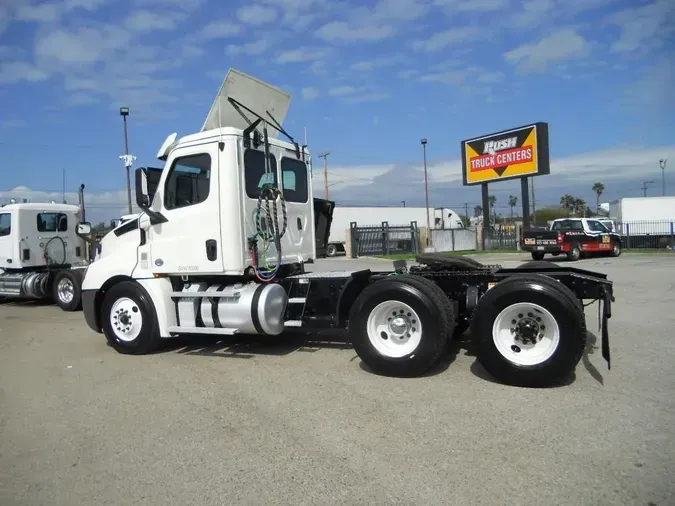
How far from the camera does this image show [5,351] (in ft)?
28.1

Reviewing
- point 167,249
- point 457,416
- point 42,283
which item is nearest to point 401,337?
point 457,416

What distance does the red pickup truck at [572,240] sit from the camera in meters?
25.0

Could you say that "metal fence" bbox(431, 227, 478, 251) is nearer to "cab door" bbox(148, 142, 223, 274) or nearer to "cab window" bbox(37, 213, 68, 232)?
"cab window" bbox(37, 213, 68, 232)

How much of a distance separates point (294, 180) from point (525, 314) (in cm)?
404

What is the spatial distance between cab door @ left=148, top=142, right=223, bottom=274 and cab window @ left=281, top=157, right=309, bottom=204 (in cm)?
121

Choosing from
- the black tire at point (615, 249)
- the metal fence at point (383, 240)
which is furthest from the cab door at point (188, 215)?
the metal fence at point (383, 240)

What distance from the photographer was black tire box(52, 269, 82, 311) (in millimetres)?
13477

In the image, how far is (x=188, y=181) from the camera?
7352 millimetres

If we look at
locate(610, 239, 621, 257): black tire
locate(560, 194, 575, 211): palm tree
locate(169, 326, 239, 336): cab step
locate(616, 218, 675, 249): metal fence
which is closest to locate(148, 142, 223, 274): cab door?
locate(169, 326, 239, 336): cab step

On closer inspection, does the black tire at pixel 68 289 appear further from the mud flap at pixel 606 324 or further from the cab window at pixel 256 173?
the mud flap at pixel 606 324

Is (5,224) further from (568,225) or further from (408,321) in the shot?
(568,225)

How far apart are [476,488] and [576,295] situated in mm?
3147

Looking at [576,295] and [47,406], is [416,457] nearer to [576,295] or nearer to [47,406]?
[576,295]

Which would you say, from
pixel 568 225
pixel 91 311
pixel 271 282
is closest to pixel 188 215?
pixel 271 282
